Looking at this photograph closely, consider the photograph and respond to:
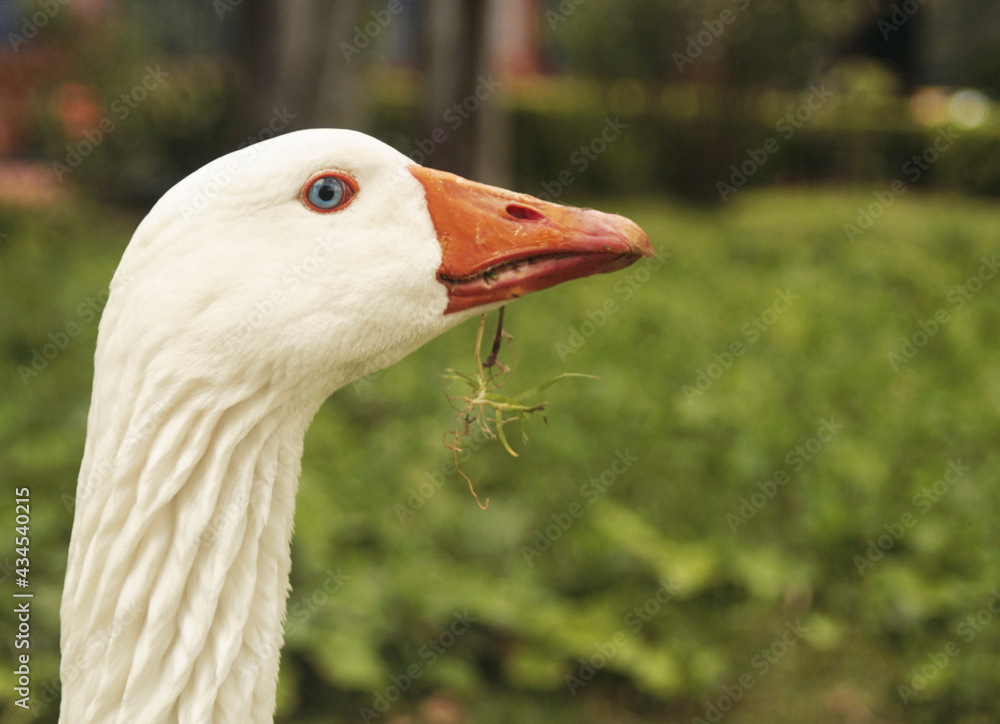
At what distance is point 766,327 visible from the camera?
6.41 m

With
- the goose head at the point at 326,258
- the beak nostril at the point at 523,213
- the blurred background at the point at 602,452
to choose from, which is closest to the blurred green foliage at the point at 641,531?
the blurred background at the point at 602,452

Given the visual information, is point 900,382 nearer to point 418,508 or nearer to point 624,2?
point 418,508

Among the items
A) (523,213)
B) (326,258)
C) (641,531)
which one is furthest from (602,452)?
(326,258)

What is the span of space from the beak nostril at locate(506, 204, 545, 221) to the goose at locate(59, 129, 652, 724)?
1.0 inches

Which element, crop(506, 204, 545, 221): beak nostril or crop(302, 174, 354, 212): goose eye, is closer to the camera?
crop(302, 174, 354, 212): goose eye

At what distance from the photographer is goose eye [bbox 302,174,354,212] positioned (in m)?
1.50

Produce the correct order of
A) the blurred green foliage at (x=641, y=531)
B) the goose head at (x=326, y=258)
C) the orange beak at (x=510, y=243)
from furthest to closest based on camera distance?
the blurred green foliage at (x=641, y=531)
the orange beak at (x=510, y=243)
the goose head at (x=326, y=258)

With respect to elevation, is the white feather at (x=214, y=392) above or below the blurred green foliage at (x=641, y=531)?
above

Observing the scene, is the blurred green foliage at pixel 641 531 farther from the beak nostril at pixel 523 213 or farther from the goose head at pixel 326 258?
the beak nostril at pixel 523 213

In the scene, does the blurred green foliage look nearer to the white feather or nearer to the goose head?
the white feather

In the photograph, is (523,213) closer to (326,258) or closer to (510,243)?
(510,243)

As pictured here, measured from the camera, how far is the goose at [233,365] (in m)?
1.45

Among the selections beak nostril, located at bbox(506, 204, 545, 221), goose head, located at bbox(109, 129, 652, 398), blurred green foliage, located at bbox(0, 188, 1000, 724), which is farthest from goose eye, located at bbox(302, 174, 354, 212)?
blurred green foliage, located at bbox(0, 188, 1000, 724)

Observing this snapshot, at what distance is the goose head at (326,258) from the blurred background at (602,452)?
1.60 metres
